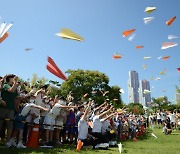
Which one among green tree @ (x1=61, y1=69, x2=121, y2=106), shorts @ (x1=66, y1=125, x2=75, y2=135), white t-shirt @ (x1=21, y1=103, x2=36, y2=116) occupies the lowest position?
shorts @ (x1=66, y1=125, x2=75, y2=135)

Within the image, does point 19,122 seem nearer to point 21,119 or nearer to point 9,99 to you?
point 21,119

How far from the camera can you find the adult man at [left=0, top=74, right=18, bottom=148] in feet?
24.0

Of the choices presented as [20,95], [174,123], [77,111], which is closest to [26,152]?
[20,95]

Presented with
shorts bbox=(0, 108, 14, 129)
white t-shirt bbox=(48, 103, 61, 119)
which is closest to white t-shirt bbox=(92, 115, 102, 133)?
white t-shirt bbox=(48, 103, 61, 119)

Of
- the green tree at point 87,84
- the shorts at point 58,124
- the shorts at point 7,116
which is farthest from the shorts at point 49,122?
the green tree at point 87,84

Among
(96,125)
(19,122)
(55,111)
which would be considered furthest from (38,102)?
(96,125)

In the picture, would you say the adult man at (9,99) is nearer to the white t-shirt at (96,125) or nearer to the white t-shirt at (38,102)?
the white t-shirt at (38,102)

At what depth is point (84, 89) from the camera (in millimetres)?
47469

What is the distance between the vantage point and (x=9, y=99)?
24.2ft

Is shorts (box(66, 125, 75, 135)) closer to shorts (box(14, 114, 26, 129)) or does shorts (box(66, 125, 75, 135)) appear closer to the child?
the child

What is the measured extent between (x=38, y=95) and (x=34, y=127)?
1.11m

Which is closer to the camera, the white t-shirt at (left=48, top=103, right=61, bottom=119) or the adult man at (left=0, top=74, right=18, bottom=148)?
the adult man at (left=0, top=74, right=18, bottom=148)

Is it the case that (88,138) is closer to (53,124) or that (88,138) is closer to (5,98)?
(53,124)

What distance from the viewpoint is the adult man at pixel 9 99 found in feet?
24.0
